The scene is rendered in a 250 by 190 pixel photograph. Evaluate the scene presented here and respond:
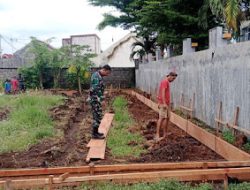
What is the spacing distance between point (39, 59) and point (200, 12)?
14.2 metres

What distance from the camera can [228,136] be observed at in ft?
28.7

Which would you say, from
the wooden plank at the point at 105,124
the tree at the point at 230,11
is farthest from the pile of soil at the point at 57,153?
the tree at the point at 230,11

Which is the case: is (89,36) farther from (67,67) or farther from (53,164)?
(53,164)

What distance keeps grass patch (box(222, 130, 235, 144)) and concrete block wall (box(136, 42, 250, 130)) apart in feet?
0.95

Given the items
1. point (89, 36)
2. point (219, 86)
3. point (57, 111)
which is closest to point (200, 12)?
point (57, 111)

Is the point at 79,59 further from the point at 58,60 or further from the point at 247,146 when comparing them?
the point at 247,146

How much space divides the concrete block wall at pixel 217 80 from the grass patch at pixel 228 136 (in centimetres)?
29

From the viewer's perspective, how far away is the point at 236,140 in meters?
8.25

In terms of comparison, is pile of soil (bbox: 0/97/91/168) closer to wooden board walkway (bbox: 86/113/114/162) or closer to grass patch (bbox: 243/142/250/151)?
wooden board walkway (bbox: 86/113/114/162)

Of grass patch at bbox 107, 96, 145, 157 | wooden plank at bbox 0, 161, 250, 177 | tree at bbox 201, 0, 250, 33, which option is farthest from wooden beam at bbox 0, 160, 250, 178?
tree at bbox 201, 0, 250, 33

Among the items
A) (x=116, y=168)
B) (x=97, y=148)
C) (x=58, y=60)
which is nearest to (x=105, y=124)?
(x=97, y=148)

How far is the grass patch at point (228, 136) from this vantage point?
842cm

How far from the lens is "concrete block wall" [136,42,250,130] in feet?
27.6

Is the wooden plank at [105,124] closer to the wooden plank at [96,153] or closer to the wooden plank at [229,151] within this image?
the wooden plank at [96,153]
